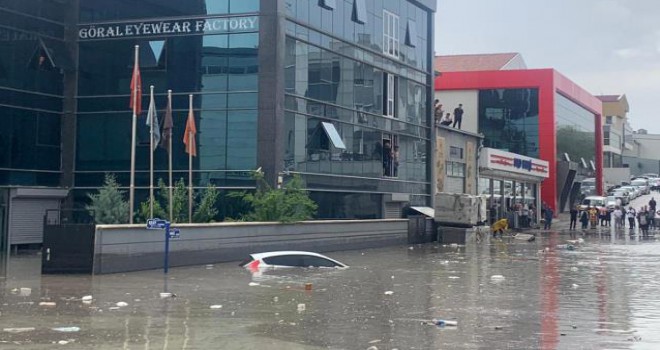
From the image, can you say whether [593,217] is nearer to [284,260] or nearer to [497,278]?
[497,278]

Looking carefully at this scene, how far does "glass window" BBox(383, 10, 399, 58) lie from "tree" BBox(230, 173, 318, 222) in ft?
48.4

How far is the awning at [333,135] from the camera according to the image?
38.5 meters

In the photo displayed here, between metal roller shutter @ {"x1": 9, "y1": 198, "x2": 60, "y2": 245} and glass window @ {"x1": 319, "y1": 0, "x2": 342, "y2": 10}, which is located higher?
glass window @ {"x1": 319, "y1": 0, "x2": 342, "y2": 10}

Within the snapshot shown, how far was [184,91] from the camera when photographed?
117 ft

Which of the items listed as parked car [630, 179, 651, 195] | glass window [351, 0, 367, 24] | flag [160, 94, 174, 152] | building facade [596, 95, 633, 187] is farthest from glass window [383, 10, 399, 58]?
building facade [596, 95, 633, 187]

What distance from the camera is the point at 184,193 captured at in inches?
1268

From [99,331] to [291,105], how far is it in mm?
22998

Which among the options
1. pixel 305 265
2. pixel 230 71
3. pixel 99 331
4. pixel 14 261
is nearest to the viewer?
pixel 99 331

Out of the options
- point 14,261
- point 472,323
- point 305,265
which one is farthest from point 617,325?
point 14,261

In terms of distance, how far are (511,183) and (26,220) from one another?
43095 millimetres

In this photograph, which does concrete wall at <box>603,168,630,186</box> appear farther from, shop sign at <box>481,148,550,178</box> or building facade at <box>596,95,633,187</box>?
shop sign at <box>481,148,550,178</box>

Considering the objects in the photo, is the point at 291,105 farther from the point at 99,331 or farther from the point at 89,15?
the point at 99,331

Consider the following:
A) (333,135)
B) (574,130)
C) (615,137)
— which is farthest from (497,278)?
(615,137)

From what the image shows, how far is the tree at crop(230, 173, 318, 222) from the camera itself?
32719 mm
